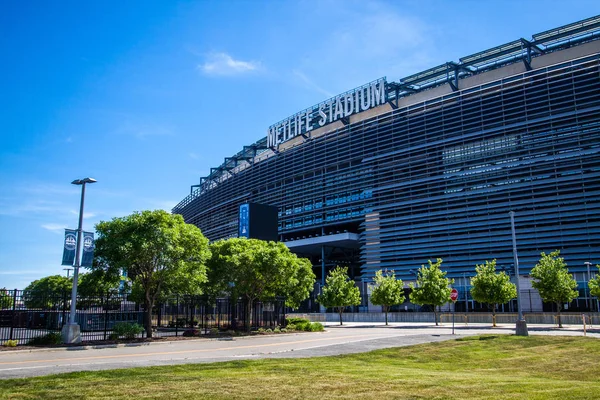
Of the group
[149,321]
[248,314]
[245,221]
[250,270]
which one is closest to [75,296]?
[149,321]

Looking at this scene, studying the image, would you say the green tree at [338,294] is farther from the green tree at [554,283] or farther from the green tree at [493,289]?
the green tree at [554,283]

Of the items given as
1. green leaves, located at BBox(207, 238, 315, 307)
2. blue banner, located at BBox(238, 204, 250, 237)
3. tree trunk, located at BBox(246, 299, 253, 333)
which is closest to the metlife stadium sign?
blue banner, located at BBox(238, 204, 250, 237)

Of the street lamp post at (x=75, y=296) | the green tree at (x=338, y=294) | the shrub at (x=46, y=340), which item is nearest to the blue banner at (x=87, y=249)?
the street lamp post at (x=75, y=296)

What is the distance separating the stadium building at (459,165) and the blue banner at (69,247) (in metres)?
A: 49.4

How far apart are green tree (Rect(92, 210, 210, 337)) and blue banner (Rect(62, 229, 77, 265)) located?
2.85 metres

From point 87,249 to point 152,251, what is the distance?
13.2 ft

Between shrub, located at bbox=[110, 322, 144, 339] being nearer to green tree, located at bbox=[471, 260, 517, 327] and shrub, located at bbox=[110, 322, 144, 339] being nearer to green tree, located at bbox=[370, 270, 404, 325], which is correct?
green tree, located at bbox=[471, 260, 517, 327]

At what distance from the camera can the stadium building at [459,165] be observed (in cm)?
5756

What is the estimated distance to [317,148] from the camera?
279ft

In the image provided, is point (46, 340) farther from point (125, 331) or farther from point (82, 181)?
point (82, 181)

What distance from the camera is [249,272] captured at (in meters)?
38.8

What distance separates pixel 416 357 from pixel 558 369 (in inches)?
216

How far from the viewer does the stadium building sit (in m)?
57.6

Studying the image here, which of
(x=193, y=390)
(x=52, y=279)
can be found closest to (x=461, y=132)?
(x=193, y=390)
